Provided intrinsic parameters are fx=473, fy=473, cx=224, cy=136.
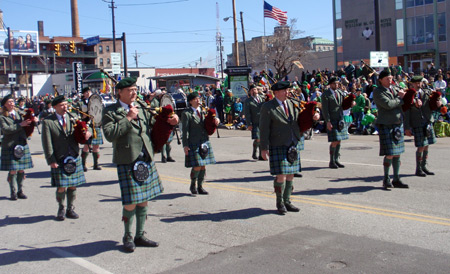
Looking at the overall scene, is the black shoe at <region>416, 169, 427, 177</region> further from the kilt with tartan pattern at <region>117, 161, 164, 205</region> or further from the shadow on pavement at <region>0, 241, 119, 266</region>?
the shadow on pavement at <region>0, 241, 119, 266</region>

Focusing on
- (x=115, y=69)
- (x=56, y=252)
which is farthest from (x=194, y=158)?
(x=115, y=69)

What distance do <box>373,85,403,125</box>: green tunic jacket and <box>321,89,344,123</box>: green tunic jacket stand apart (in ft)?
7.81

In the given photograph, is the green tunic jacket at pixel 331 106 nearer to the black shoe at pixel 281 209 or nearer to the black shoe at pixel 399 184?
the black shoe at pixel 399 184

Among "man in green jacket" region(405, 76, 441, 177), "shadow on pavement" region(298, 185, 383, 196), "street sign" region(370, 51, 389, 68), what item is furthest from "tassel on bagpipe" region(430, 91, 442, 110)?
"street sign" region(370, 51, 389, 68)

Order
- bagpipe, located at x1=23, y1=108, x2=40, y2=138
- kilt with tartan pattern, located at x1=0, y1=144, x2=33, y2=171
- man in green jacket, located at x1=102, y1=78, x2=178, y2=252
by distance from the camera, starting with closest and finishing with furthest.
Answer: man in green jacket, located at x1=102, y1=78, x2=178, y2=252
bagpipe, located at x1=23, y1=108, x2=40, y2=138
kilt with tartan pattern, located at x1=0, y1=144, x2=33, y2=171

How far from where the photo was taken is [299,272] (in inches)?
187

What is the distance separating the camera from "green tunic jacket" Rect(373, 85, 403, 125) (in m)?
8.09

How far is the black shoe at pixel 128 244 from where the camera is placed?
5609 millimetres

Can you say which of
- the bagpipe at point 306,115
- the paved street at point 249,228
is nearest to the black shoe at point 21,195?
the paved street at point 249,228

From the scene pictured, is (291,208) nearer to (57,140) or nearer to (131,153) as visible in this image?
(131,153)

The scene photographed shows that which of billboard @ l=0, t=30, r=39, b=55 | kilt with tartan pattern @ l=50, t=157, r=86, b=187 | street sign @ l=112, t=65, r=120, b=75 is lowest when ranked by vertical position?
kilt with tartan pattern @ l=50, t=157, r=86, b=187

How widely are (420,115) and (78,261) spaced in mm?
6817

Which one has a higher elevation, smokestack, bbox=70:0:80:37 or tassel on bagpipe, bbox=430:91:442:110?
smokestack, bbox=70:0:80:37

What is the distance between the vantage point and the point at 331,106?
10.7m
